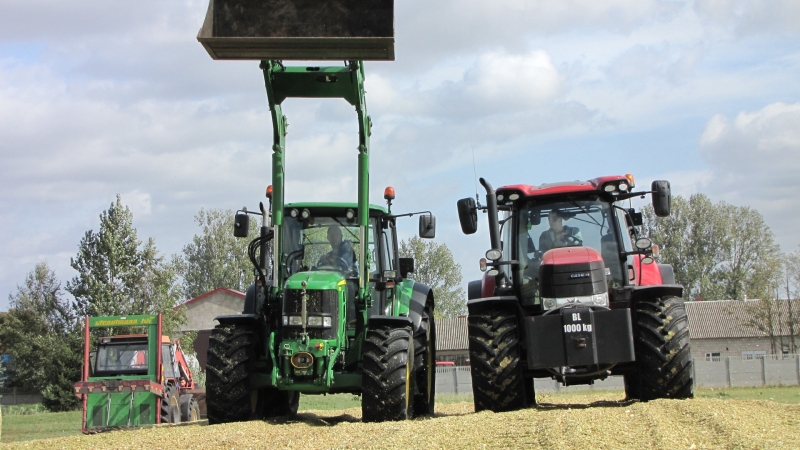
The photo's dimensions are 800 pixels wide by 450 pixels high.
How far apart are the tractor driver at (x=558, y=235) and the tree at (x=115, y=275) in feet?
102

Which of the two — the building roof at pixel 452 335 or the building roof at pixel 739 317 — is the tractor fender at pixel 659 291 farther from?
the building roof at pixel 452 335

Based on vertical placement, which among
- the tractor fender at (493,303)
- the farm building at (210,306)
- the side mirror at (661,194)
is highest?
the farm building at (210,306)

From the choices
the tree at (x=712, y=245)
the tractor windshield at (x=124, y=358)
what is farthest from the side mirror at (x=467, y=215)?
the tree at (x=712, y=245)

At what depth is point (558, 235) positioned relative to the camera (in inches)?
417

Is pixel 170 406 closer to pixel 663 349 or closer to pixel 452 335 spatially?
pixel 663 349

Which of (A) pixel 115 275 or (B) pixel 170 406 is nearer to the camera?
(B) pixel 170 406

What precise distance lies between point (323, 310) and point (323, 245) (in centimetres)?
137

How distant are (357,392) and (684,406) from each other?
11.7 ft

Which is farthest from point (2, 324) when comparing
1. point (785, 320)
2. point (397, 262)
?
point (397, 262)

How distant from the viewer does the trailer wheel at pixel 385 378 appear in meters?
9.50

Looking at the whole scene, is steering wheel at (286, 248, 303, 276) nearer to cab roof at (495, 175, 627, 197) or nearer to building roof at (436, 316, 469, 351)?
cab roof at (495, 175, 627, 197)

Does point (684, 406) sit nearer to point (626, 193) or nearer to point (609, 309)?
point (609, 309)

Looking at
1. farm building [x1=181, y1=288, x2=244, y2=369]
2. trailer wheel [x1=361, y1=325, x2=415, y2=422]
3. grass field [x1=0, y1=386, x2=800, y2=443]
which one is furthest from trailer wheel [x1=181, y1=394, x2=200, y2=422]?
farm building [x1=181, y1=288, x2=244, y2=369]

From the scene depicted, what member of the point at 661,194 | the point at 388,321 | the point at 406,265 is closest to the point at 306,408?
the point at 406,265
